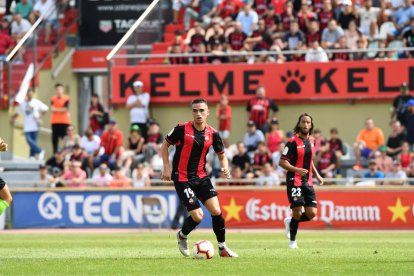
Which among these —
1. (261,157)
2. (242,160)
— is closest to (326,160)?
(261,157)

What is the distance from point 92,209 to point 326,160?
19.7 ft

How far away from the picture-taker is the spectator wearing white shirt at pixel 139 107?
3173cm

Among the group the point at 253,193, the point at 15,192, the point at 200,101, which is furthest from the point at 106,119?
the point at 200,101

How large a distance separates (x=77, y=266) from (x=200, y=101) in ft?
9.29

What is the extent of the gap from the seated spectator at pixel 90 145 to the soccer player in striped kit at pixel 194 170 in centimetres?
1515

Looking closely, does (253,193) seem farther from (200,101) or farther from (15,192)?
(200,101)

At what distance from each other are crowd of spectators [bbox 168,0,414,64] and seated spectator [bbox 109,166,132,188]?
4.68 metres

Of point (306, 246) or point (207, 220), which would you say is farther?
point (207, 220)

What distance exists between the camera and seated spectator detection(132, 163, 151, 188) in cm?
2892

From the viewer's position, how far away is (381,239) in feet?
74.4

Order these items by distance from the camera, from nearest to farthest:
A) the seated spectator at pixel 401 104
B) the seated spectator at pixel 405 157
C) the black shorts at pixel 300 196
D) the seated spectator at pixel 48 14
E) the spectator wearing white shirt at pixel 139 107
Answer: the black shorts at pixel 300 196 < the seated spectator at pixel 405 157 < the seated spectator at pixel 401 104 < the spectator wearing white shirt at pixel 139 107 < the seated spectator at pixel 48 14

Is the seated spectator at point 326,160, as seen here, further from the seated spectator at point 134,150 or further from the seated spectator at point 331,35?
the seated spectator at point 134,150

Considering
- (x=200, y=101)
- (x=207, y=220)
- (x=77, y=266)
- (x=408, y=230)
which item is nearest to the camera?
(x=77, y=266)

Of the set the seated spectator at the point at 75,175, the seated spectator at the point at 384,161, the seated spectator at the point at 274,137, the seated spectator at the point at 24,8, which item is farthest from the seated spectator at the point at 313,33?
the seated spectator at the point at 24,8
